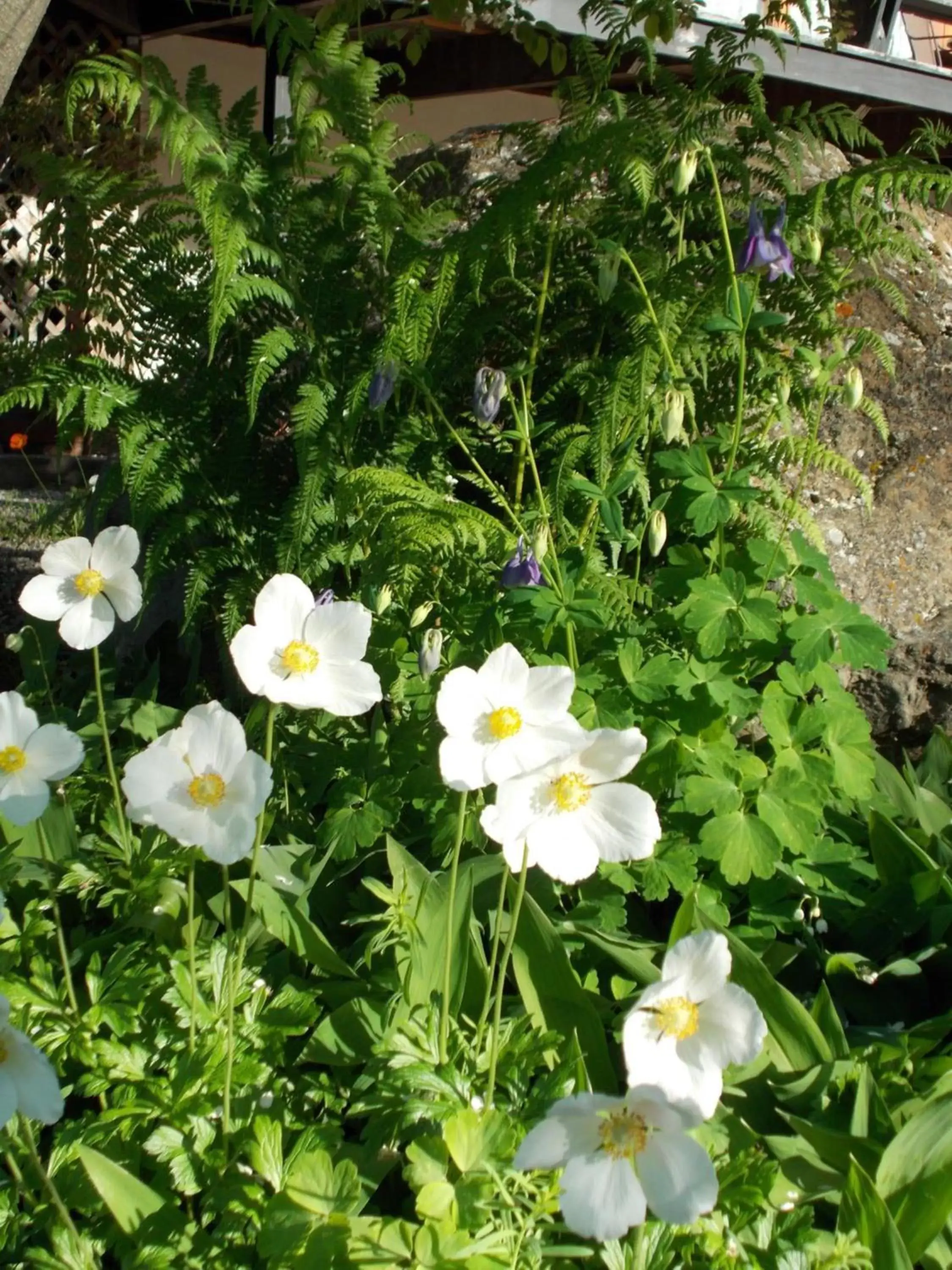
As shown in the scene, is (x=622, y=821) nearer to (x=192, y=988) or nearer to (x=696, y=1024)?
(x=696, y=1024)

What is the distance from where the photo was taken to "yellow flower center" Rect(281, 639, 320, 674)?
1260 mm

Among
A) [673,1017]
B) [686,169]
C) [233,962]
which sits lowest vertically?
[233,962]

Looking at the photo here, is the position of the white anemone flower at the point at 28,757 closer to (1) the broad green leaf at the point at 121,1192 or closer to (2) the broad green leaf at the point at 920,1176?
(1) the broad green leaf at the point at 121,1192

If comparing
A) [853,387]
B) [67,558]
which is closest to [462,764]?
[67,558]

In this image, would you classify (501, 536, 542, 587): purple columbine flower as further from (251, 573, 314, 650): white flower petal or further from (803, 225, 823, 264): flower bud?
(803, 225, 823, 264): flower bud

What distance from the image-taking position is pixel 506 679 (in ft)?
4.03

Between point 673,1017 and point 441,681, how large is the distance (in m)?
1.06

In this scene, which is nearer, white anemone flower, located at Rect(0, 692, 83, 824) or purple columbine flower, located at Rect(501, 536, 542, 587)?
white anemone flower, located at Rect(0, 692, 83, 824)

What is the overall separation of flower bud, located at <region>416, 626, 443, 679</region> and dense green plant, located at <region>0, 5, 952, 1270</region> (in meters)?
0.21

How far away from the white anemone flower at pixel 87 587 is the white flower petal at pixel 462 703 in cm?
54

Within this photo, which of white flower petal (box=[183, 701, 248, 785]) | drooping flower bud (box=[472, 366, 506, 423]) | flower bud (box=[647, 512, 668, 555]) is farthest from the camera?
drooping flower bud (box=[472, 366, 506, 423])

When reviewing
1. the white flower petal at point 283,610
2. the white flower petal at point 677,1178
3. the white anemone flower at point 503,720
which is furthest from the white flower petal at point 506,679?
the white flower petal at point 677,1178

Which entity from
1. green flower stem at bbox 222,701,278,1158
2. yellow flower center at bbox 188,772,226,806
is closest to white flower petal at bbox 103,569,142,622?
green flower stem at bbox 222,701,278,1158

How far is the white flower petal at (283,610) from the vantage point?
4.14ft
